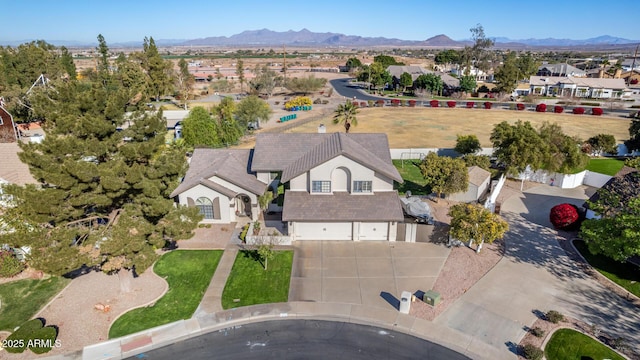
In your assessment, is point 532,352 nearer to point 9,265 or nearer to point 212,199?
point 212,199

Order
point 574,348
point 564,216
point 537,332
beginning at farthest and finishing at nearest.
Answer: point 564,216 < point 537,332 < point 574,348

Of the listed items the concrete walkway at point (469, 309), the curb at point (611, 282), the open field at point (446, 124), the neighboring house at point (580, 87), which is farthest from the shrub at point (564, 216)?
the neighboring house at point (580, 87)

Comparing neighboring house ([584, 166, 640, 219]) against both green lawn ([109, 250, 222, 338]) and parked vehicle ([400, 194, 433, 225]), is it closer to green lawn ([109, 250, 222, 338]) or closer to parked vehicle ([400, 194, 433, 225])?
parked vehicle ([400, 194, 433, 225])

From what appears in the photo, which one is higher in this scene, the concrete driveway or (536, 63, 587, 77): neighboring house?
(536, 63, 587, 77): neighboring house

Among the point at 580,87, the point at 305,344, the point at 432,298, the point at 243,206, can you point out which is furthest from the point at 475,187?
the point at 580,87

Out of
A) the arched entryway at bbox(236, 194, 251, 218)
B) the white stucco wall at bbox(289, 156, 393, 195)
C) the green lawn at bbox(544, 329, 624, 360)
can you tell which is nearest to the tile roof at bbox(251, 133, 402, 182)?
the white stucco wall at bbox(289, 156, 393, 195)
